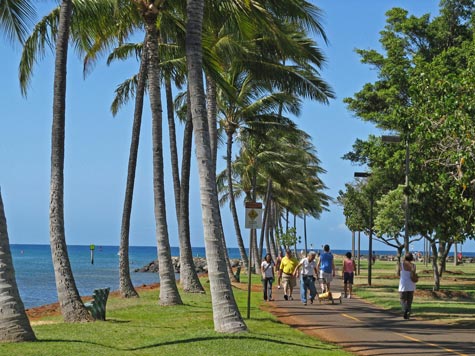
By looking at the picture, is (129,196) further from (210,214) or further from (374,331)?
(210,214)

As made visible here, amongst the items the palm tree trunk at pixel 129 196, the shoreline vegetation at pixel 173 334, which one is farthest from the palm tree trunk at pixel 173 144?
the shoreline vegetation at pixel 173 334

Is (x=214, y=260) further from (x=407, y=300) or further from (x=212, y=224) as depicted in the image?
(x=407, y=300)

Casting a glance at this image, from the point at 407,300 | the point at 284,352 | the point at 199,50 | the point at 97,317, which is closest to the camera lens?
the point at 284,352

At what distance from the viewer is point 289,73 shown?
2741cm

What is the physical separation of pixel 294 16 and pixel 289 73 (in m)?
8.11

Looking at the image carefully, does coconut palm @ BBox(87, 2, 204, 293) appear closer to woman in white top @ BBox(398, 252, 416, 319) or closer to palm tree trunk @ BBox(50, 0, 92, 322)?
palm tree trunk @ BBox(50, 0, 92, 322)

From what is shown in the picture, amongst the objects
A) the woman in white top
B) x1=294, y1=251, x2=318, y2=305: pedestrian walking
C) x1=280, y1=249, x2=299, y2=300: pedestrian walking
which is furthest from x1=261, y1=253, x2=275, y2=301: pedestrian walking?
the woman in white top

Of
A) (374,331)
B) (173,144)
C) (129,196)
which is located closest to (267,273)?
(129,196)

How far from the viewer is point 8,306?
12.9 meters

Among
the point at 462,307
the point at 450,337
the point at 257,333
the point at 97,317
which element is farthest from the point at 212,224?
the point at 462,307

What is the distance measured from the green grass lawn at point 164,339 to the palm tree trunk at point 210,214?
16.0 inches

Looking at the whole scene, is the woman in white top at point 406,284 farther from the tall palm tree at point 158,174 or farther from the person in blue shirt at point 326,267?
the tall palm tree at point 158,174

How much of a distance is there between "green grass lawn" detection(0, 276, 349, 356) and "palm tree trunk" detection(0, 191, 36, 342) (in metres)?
0.32

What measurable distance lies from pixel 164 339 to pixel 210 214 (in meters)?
2.48
